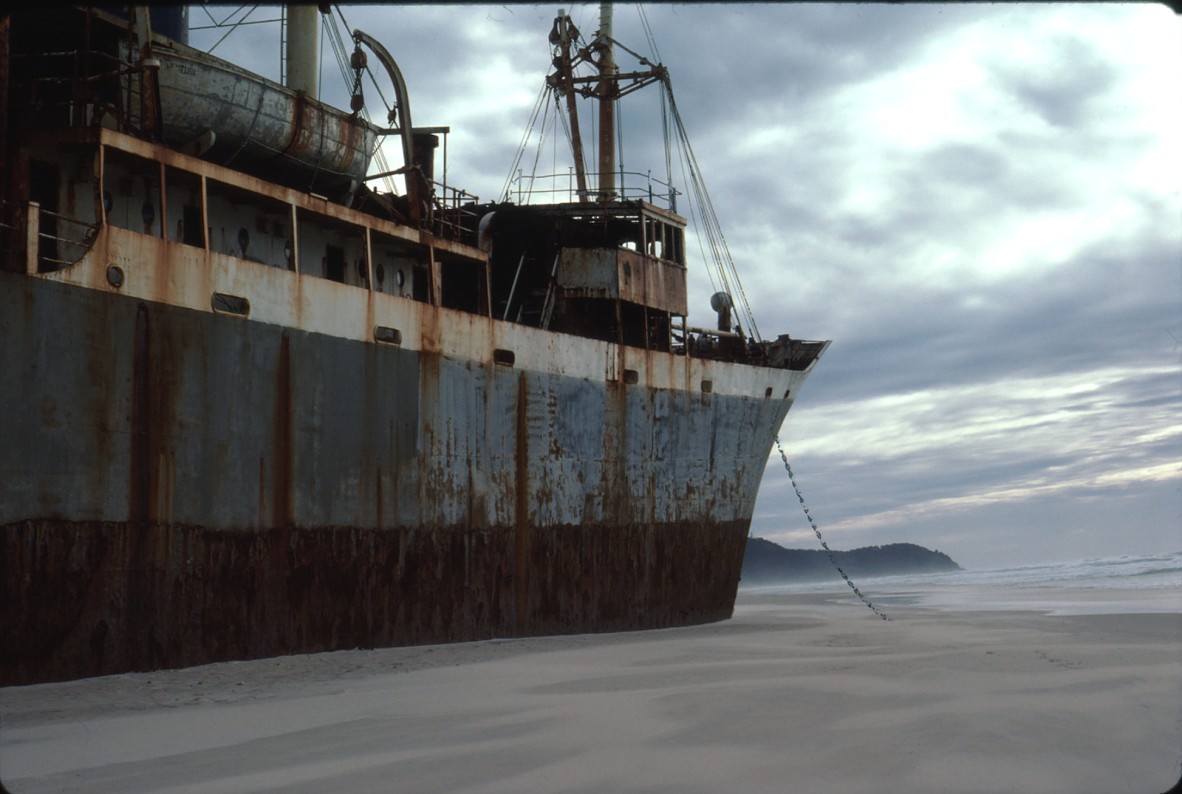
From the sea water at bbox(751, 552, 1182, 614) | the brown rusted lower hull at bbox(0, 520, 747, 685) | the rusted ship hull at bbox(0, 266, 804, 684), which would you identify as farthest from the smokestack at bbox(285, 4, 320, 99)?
the sea water at bbox(751, 552, 1182, 614)

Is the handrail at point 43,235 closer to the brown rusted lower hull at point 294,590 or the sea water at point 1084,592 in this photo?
the brown rusted lower hull at point 294,590

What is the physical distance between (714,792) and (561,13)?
23600mm

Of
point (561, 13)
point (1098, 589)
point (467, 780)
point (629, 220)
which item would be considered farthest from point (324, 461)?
point (1098, 589)

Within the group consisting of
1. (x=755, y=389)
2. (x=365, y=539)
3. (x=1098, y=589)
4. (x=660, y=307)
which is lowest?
(x=1098, y=589)

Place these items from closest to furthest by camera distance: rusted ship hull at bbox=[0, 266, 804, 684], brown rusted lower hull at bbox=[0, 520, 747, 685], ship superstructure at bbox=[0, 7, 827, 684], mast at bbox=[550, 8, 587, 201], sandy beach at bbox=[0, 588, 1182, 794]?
sandy beach at bbox=[0, 588, 1182, 794] < brown rusted lower hull at bbox=[0, 520, 747, 685] < rusted ship hull at bbox=[0, 266, 804, 684] < ship superstructure at bbox=[0, 7, 827, 684] < mast at bbox=[550, 8, 587, 201]

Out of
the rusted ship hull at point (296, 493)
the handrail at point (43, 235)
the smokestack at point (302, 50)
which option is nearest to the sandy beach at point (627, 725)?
the rusted ship hull at point (296, 493)

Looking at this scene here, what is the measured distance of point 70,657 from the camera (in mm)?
10805

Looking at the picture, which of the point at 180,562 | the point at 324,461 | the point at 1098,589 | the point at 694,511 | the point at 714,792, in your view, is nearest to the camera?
the point at 714,792

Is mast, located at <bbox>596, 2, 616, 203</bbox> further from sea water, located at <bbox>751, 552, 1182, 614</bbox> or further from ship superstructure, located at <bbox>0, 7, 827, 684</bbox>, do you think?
sea water, located at <bbox>751, 552, 1182, 614</bbox>

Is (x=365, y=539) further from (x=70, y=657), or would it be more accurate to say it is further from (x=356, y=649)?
(x=70, y=657)

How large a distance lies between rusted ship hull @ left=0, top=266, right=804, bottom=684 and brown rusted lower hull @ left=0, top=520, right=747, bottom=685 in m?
0.03

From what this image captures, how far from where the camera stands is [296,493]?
44.3ft

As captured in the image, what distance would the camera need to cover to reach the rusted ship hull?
10.8 metres

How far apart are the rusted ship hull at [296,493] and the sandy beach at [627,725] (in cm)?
84
